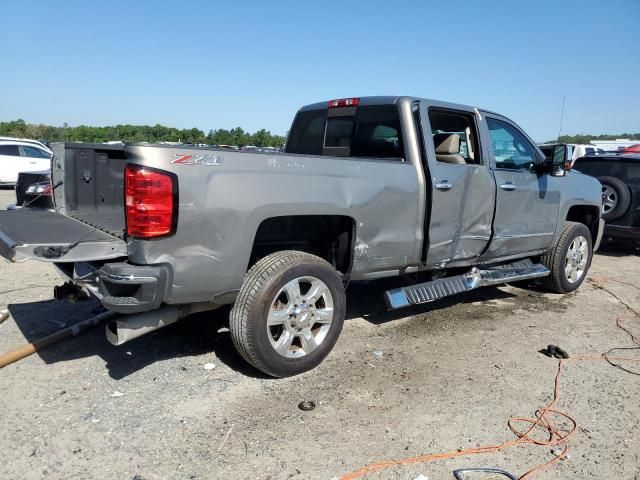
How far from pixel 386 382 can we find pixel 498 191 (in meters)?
2.28

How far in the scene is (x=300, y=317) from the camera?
141 inches

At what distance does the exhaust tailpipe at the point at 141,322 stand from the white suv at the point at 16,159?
49.5 ft

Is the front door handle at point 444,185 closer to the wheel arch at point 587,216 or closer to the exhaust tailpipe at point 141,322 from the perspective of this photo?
the exhaust tailpipe at point 141,322

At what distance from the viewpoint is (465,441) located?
115 inches

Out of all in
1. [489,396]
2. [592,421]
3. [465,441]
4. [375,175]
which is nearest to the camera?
[465,441]

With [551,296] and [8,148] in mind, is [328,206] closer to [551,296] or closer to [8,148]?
[551,296]

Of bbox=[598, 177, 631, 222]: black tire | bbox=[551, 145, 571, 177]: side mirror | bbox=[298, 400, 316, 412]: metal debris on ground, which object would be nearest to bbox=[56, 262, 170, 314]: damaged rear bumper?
bbox=[298, 400, 316, 412]: metal debris on ground

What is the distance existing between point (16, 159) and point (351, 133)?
1516 centimetres

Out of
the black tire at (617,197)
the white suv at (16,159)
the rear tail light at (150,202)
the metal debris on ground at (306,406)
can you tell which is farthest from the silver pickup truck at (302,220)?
the white suv at (16,159)

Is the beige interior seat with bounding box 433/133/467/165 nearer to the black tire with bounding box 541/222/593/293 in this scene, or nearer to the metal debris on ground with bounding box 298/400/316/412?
the black tire with bounding box 541/222/593/293

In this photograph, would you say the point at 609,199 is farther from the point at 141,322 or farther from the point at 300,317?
the point at 141,322

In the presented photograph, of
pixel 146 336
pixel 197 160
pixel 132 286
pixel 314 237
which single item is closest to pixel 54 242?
pixel 132 286

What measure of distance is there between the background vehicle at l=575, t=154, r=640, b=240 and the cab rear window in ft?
16.6

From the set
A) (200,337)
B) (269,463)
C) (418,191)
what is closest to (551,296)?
(418,191)
